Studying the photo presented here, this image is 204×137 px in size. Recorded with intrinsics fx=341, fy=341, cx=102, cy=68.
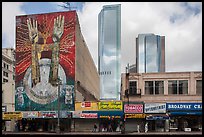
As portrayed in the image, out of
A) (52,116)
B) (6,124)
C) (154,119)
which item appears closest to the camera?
(154,119)

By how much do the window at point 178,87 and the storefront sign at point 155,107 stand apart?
22.2 ft

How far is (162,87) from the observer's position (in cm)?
5912

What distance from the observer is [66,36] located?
62656mm

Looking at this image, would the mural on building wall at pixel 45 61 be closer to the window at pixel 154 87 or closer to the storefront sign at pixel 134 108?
the storefront sign at pixel 134 108

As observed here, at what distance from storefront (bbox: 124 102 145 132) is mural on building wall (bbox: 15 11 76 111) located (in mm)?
12264

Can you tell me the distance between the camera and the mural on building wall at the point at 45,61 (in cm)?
6138

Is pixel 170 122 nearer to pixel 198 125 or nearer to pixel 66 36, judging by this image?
pixel 198 125

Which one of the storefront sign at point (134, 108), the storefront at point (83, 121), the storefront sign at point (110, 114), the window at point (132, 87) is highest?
the window at point (132, 87)

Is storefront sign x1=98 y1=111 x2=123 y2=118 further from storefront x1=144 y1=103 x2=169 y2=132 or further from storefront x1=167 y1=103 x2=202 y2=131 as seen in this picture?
storefront x1=167 y1=103 x2=202 y2=131

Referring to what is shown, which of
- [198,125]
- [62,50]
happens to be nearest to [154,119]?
[198,125]

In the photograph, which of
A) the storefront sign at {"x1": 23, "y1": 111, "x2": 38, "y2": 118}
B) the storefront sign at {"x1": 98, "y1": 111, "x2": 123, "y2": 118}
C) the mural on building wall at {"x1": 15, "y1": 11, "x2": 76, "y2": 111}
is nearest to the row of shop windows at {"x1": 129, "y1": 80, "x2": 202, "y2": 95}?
the storefront sign at {"x1": 98, "y1": 111, "x2": 123, "y2": 118}

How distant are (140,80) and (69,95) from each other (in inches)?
505

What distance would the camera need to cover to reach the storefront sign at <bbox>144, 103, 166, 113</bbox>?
173 feet

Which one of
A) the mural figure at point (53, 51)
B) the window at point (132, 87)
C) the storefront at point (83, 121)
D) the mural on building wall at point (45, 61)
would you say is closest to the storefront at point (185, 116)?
the window at point (132, 87)
